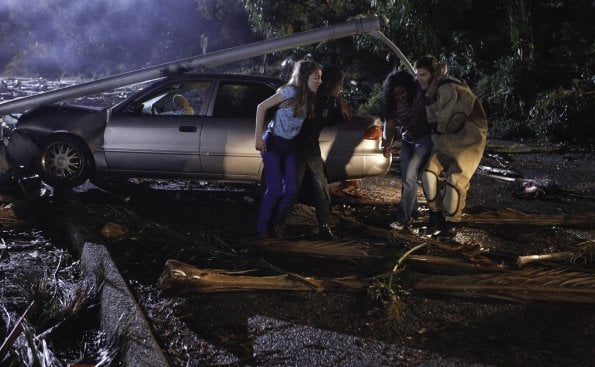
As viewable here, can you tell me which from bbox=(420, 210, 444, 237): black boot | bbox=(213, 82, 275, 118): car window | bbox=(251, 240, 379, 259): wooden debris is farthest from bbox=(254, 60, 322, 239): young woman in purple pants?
bbox=(213, 82, 275, 118): car window

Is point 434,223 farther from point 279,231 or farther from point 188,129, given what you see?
point 188,129

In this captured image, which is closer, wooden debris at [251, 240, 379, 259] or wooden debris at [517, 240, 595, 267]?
wooden debris at [517, 240, 595, 267]

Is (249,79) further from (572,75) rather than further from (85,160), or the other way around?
(572,75)

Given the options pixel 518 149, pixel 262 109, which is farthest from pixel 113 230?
pixel 518 149

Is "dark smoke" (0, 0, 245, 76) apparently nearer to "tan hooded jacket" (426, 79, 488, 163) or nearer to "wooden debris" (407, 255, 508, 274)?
"tan hooded jacket" (426, 79, 488, 163)

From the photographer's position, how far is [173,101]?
696cm

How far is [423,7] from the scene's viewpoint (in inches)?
520

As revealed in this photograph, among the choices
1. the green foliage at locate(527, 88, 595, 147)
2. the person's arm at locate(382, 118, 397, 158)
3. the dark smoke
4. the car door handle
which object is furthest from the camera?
the dark smoke

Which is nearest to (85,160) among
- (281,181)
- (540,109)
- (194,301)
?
(281,181)

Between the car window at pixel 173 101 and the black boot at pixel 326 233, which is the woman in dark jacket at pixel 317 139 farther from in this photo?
the car window at pixel 173 101

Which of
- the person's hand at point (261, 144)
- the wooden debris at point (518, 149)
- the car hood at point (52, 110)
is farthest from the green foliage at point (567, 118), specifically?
the car hood at point (52, 110)

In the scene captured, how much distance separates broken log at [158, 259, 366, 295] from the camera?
3957 millimetres

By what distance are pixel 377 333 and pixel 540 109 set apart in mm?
11028

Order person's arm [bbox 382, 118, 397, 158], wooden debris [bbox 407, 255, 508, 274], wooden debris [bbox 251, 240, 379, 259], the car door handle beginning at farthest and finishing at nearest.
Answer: the car door handle
person's arm [bbox 382, 118, 397, 158]
wooden debris [bbox 251, 240, 379, 259]
wooden debris [bbox 407, 255, 508, 274]
